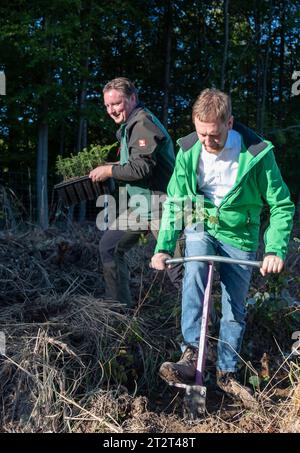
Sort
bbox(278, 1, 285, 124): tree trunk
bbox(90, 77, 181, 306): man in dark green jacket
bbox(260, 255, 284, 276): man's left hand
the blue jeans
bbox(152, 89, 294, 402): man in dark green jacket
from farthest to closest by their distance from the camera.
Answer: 1. bbox(278, 1, 285, 124): tree trunk
2. bbox(90, 77, 181, 306): man in dark green jacket
3. the blue jeans
4. bbox(152, 89, 294, 402): man in dark green jacket
5. bbox(260, 255, 284, 276): man's left hand

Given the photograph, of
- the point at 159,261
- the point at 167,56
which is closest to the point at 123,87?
the point at 159,261

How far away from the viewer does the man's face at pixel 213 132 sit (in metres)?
3.00

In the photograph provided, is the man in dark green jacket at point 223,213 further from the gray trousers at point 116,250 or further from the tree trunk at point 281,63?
the tree trunk at point 281,63

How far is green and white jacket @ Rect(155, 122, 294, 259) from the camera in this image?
124 inches

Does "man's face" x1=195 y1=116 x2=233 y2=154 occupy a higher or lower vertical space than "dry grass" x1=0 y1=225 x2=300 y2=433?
higher

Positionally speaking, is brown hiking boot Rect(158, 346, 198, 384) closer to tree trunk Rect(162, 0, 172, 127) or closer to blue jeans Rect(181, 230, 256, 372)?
blue jeans Rect(181, 230, 256, 372)

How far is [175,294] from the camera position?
4.77m

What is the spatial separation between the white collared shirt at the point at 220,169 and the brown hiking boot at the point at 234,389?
1.06 m

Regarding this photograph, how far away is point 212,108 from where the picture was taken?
2984 millimetres

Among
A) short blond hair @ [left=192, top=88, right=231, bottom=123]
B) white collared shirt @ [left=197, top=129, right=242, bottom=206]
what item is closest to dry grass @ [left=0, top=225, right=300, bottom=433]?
white collared shirt @ [left=197, top=129, right=242, bottom=206]

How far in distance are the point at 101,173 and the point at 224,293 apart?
121 cm

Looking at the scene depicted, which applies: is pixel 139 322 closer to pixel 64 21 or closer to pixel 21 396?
pixel 21 396

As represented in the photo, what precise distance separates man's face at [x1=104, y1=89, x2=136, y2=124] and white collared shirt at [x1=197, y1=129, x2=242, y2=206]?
897 millimetres

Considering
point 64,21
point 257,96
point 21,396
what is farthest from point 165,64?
point 21,396
